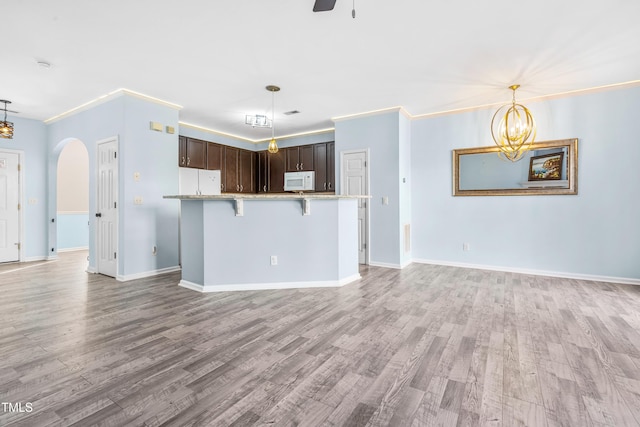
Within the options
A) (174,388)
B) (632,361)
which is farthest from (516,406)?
(174,388)

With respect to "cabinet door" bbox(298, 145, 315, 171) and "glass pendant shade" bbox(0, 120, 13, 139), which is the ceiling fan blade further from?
"glass pendant shade" bbox(0, 120, 13, 139)

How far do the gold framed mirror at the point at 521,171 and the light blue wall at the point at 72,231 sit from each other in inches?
326

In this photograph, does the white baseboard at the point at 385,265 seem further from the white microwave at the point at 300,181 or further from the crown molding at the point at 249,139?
the crown molding at the point at 249,139

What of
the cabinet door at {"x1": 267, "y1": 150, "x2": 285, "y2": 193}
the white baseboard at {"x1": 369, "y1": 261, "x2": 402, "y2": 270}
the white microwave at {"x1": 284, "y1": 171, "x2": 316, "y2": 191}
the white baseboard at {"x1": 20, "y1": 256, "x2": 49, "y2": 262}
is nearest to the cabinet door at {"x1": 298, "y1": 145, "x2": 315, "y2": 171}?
the white microwave at {"x1": 284, "y1": 171, "x2": 316, "y2": 191}

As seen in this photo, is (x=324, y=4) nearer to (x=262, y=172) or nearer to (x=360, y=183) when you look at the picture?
(x=360, y=183)

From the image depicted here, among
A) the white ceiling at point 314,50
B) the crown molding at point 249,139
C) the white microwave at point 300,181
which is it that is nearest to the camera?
the white ceiling at point 314,50

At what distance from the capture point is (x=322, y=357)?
2.23m

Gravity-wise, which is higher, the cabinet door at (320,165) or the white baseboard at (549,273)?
the cabinet door at (320,165)

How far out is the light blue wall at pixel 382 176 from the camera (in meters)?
5.22

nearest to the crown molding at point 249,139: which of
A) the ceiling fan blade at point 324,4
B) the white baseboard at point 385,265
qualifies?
the white baseboard at point 385,265

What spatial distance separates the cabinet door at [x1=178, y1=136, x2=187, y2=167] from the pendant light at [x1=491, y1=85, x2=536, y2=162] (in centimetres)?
519

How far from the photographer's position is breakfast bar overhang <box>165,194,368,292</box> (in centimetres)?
385

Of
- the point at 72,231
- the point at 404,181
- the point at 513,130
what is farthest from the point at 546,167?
the point at 72,231

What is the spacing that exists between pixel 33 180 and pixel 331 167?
18.3 ft
